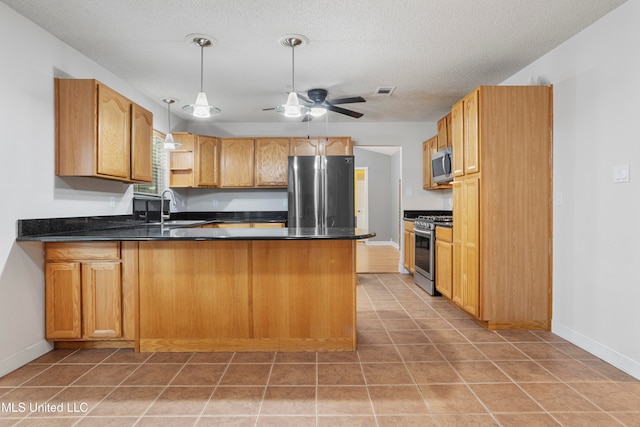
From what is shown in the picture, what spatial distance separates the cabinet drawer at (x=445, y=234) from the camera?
12.0 ft

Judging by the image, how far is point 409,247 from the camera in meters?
5.12

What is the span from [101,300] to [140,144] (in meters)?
1.50

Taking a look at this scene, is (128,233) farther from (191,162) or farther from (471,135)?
(471,135)

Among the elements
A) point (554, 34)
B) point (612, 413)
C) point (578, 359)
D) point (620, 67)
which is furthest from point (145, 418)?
point (554, 34)

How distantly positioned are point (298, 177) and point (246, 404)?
3015 millimetres

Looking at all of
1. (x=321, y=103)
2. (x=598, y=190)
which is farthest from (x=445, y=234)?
(x=321, y=103)

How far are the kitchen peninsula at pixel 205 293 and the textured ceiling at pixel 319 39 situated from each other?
1522 mm

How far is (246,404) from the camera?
1845mm

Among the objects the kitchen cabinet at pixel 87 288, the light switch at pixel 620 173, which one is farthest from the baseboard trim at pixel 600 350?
the kitchen cabinet at pixel 87 288

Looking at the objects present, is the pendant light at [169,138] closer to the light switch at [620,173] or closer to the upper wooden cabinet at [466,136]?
the upper wooden cabinet at [466,136]

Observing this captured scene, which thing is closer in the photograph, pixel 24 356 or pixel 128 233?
pixel 24 356

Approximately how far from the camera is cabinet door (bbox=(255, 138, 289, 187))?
5.08m

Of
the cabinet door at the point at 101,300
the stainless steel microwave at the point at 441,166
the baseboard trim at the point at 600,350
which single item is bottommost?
the baseboard trim at the point at 600,350

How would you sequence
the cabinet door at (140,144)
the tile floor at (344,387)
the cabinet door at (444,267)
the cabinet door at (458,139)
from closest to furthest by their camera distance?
the tile floor at (344,387) → the cabinet door at (140,144) → the cabinet door at (458,139) → the cabinet door at (444,267)
